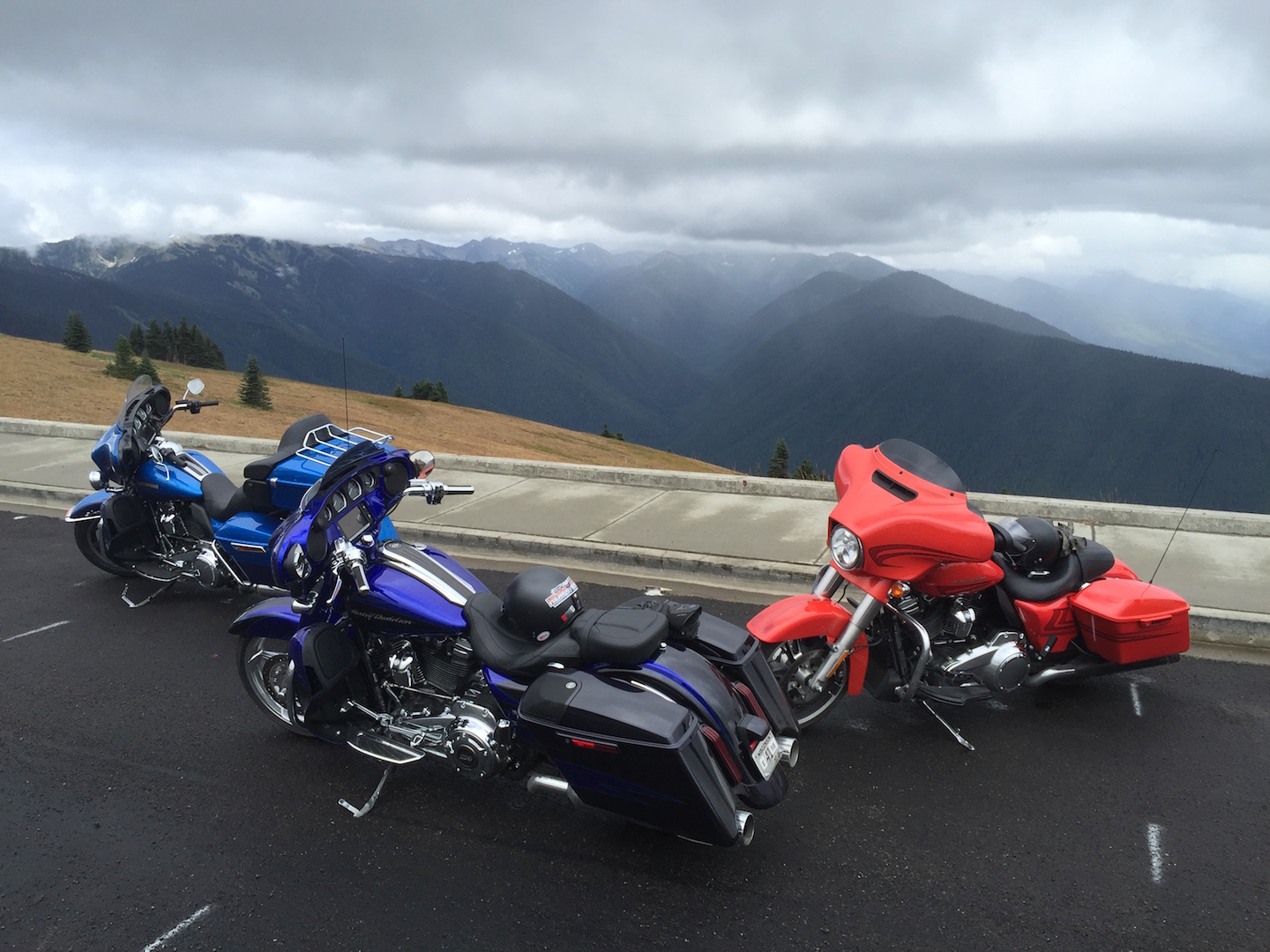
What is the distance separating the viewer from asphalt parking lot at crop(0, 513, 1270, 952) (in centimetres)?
323

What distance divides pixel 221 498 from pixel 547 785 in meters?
3.96

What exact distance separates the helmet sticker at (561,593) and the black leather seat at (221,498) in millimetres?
3294

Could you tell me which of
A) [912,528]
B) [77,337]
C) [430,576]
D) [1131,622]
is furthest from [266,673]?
[77,337]

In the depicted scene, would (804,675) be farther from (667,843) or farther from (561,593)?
(561,593)

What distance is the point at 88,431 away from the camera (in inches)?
510

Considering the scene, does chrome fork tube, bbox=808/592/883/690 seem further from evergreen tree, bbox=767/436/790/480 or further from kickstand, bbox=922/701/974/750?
evergreen tree, bbox=767/436/790/480

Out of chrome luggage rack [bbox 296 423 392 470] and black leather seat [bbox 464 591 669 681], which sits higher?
chrome luggage rack [bbox 296 423 392 470]

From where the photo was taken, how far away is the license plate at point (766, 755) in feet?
10.9

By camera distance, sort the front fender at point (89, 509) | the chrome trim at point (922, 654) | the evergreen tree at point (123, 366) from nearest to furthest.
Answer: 1. the chrome trim at point (922, 654)
2. the front fender at point (89, 509)
3. the evergreen tree at point (123, 366)

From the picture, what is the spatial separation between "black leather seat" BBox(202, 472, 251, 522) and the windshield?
167 inches

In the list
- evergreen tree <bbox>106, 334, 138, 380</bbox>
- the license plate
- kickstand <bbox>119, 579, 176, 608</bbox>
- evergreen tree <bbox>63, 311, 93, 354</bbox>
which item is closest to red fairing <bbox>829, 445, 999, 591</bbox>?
the license plate

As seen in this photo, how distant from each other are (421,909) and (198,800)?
1.46 meters

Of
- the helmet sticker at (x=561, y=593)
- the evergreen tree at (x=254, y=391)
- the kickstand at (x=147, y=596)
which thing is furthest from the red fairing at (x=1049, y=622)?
the evergreen tree at (x=254, y=391)

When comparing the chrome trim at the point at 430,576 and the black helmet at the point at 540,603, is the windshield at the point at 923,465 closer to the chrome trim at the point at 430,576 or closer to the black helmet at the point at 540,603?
the black helmet at the point at 540,603
